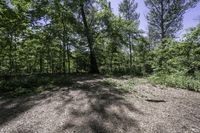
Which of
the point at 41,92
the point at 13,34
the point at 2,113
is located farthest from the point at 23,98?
the point at 13,34

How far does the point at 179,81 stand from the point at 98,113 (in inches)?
223

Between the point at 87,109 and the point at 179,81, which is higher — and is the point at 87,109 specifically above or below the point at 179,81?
below

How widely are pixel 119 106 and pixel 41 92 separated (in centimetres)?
309

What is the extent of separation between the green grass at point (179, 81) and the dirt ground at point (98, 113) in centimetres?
236

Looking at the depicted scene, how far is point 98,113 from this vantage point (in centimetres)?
475

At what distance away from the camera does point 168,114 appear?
4941 mm

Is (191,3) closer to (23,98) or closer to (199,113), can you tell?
(199,113)

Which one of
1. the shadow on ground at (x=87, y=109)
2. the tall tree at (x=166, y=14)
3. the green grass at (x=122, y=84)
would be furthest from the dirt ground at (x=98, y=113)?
the tall tree at (x=166, y=14)

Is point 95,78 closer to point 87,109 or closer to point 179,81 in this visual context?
point 179,81

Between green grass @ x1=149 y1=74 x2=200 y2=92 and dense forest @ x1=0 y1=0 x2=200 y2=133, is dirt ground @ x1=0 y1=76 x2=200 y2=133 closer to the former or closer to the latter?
dense forest @ x1=0 y1=0 x2=200 y2=133

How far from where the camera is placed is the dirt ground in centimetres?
415

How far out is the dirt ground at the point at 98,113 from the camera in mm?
4147

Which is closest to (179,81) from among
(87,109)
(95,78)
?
(95,78)

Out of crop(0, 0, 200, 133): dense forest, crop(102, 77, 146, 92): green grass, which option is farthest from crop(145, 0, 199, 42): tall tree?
crop(102, 77, 146, 92): green grass
